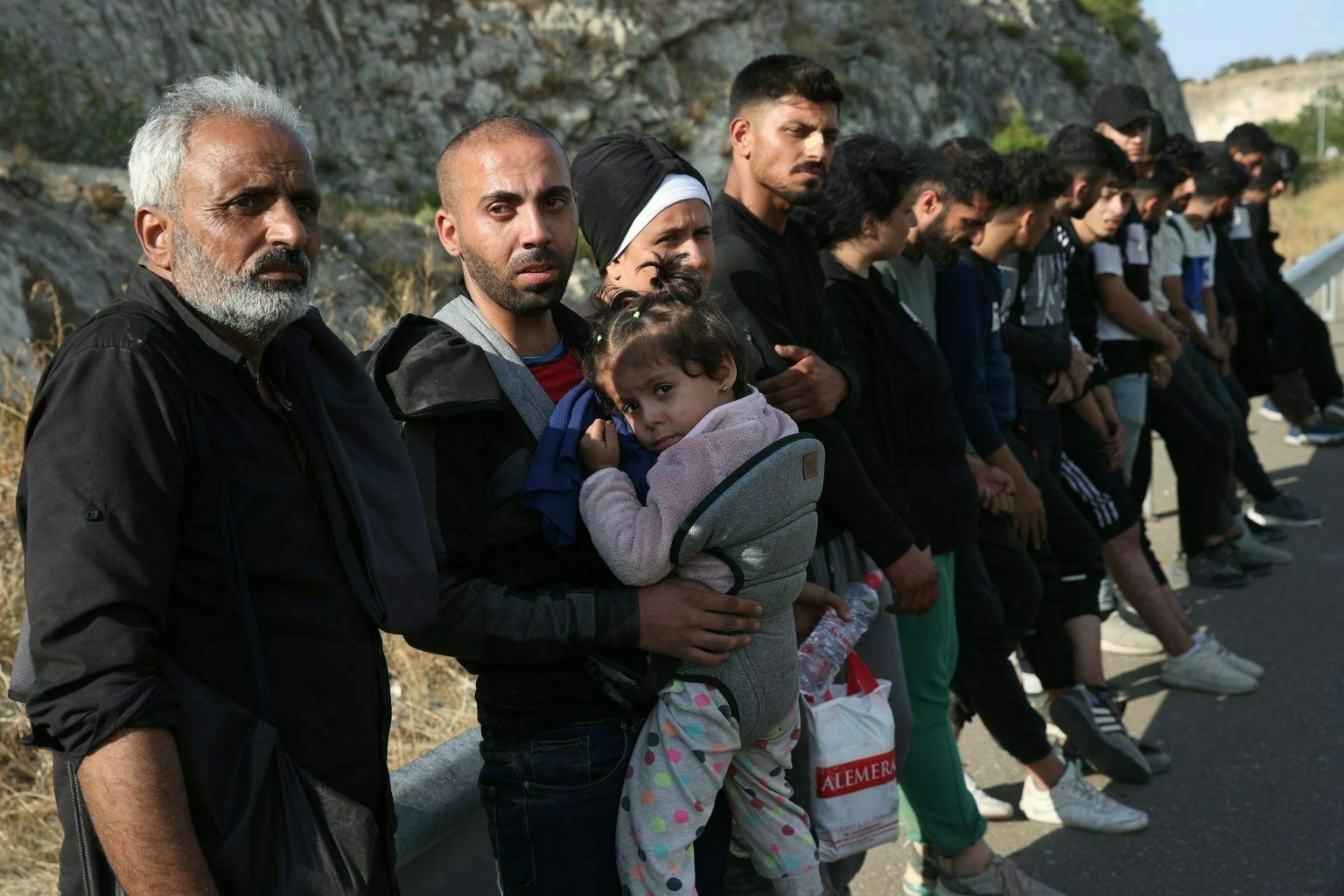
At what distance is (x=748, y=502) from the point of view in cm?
255

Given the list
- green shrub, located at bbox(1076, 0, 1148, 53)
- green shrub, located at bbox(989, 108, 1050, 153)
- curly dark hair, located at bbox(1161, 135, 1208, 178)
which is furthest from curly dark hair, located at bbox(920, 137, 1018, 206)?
green shrub, located at bbox(1076, 0, 1148, 53)

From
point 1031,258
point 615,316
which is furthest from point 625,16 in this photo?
point 615,316

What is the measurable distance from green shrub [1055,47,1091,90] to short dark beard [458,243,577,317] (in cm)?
4511

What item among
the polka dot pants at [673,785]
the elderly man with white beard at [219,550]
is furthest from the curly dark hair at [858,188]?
the elderly man with white beard at [219,550]

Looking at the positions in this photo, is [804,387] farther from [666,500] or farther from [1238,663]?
[1238,663]

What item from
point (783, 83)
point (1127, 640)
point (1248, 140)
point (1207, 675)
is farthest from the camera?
point (1248, 140)

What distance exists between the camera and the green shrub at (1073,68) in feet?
145

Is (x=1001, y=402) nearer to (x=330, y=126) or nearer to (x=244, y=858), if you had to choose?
(x=244, y=858)

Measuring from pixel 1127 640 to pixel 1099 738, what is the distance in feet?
5.28

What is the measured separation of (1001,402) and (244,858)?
367 cm

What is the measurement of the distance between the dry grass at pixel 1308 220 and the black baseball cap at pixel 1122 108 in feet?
40.1

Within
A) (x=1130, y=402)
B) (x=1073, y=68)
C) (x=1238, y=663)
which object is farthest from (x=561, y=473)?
(x=1073, y=68)

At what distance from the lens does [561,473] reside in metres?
2.56

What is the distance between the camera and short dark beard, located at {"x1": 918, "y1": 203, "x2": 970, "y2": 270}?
4.57 m
